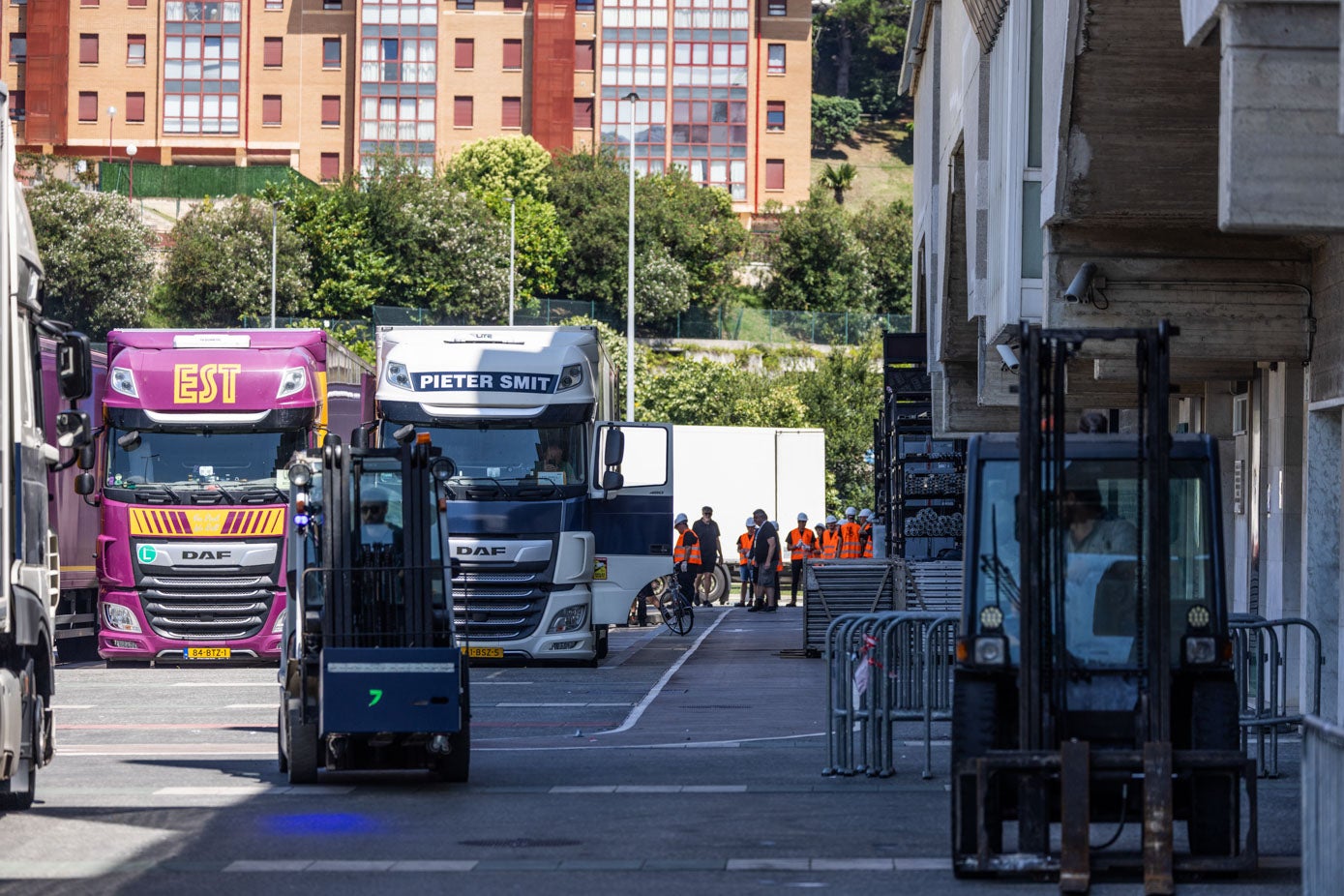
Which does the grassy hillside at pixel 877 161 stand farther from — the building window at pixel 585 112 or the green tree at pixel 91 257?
the green tree at pixel 91 257

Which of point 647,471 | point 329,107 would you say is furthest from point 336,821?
point 329,107

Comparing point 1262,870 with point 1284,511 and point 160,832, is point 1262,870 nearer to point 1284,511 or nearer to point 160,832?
point 160,832

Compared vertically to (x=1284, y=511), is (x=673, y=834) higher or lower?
lower

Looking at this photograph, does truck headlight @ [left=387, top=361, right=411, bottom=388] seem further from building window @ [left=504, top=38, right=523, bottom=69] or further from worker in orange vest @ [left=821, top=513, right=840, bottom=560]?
building window @ [left=504, top=38, right=523, bottom=69]

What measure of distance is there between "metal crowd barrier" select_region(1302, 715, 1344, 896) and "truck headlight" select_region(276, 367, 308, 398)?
665 inches

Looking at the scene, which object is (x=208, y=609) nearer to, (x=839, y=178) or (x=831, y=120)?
(x=839, y=178)

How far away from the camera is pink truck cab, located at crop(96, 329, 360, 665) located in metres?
24.1

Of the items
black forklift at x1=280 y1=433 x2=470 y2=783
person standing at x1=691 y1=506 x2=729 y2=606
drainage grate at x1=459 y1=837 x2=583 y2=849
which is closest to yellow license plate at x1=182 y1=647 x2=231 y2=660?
black forklift at x1=280 y1=433 x2=470 y2=783

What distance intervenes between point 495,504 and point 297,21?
83597 mm

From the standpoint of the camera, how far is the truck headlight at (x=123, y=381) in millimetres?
24188

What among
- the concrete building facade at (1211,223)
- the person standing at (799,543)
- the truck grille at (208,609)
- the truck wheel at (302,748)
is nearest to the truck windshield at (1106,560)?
the concrete building facade at (1211,223)

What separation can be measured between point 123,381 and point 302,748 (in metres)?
11.2

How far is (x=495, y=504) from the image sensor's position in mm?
24281

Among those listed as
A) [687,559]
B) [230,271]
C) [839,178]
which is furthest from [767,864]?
[839,178]
